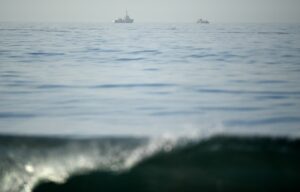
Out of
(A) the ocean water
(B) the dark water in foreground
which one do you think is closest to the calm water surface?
(A) the ocean water

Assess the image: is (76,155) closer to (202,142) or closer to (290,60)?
(202,142)

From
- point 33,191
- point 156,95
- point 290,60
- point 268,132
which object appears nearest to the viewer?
point 33,191

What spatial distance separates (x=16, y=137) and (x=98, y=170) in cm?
178

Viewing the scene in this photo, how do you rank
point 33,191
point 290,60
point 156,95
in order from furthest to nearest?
point 290,60
point 156,95
point 33,191

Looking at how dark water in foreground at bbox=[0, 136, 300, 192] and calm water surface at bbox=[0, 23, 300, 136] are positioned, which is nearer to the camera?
dark water in foreground at bbox=[0, 136, 300, 192]

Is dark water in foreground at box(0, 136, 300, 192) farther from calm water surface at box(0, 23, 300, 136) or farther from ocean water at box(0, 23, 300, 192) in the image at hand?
calm water surface at box(0, 23, 300, 136)

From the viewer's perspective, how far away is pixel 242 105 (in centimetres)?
844

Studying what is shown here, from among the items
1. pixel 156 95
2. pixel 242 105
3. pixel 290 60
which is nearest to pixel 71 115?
pixel 156 95

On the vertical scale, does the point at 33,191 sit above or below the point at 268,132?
below

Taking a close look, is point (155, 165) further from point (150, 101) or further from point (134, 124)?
point (150, 101)

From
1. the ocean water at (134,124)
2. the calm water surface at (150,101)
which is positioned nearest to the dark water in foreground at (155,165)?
the ocean water at (134,124)

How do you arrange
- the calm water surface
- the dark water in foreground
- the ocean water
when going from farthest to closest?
the calm water surface
the ocean water
the dark water in foreground

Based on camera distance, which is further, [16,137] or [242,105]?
[242,105]

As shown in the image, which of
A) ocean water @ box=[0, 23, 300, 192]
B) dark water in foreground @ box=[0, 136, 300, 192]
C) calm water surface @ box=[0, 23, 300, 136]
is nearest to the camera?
dark water in foreground @ box=[0, 136, 300, 192]
